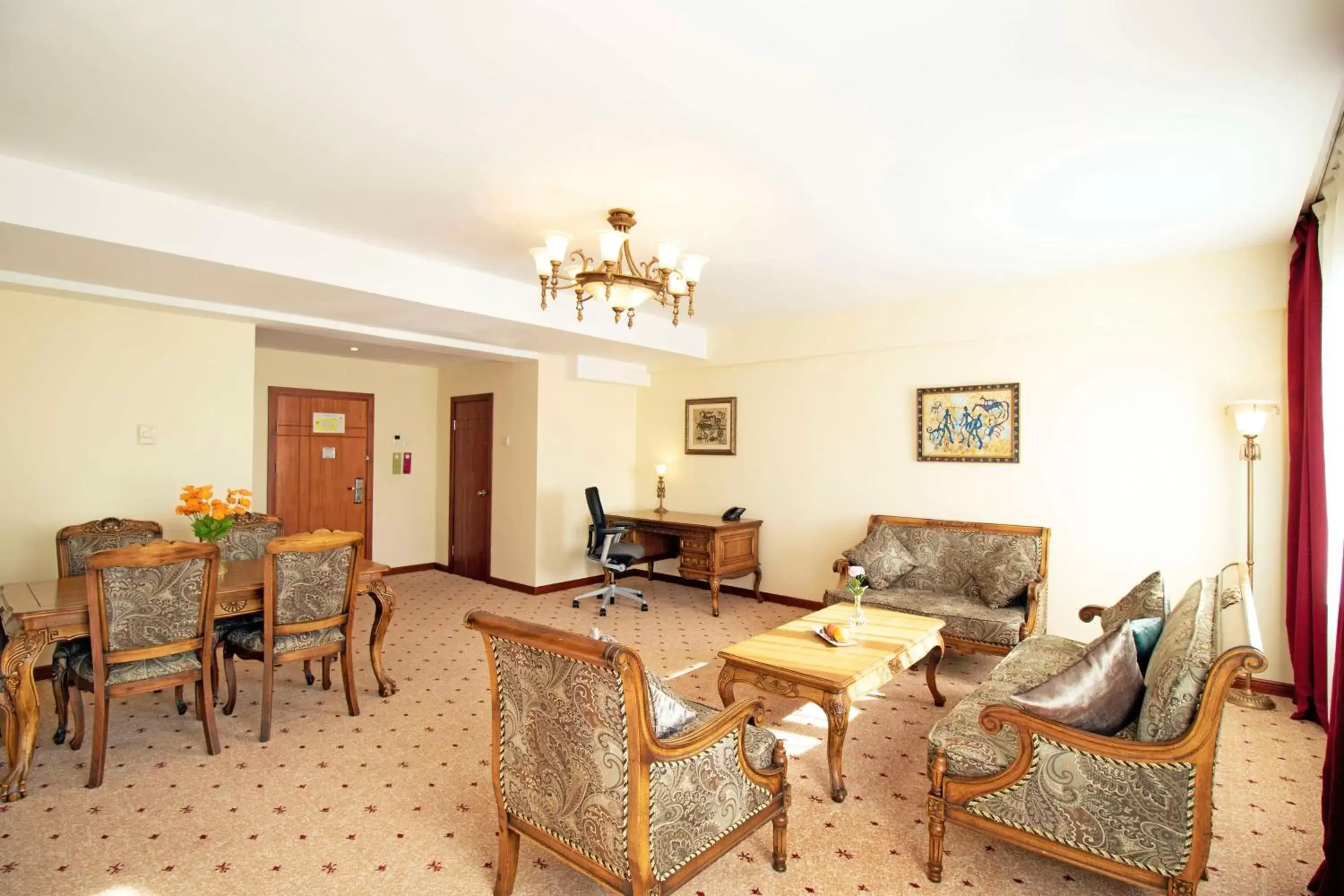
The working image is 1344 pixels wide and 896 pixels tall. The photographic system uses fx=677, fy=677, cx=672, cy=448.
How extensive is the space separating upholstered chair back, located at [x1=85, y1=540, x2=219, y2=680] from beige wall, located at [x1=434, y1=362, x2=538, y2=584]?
361 cm

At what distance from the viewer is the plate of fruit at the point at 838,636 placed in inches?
129

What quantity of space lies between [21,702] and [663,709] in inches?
108

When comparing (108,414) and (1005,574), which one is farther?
(1005,574)

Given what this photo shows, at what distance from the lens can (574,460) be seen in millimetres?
6926

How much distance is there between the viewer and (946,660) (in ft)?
15.0

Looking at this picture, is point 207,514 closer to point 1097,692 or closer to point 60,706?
point 60,706

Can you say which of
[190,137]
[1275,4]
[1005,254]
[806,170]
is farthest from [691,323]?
[1275,4]

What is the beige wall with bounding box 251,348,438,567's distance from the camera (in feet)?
21.6

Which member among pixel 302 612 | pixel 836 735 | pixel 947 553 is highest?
pixel 947 553

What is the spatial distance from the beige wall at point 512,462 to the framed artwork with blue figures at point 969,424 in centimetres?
356

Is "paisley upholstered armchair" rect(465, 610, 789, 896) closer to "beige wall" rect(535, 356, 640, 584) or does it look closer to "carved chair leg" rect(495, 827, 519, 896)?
"carved chair leg" rect(495, 827, 519, 896)

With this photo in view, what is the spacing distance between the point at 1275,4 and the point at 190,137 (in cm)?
368

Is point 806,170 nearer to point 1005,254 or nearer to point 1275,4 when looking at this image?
point 1275,4

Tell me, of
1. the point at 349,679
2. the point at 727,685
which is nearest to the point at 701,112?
the point at 727,685
